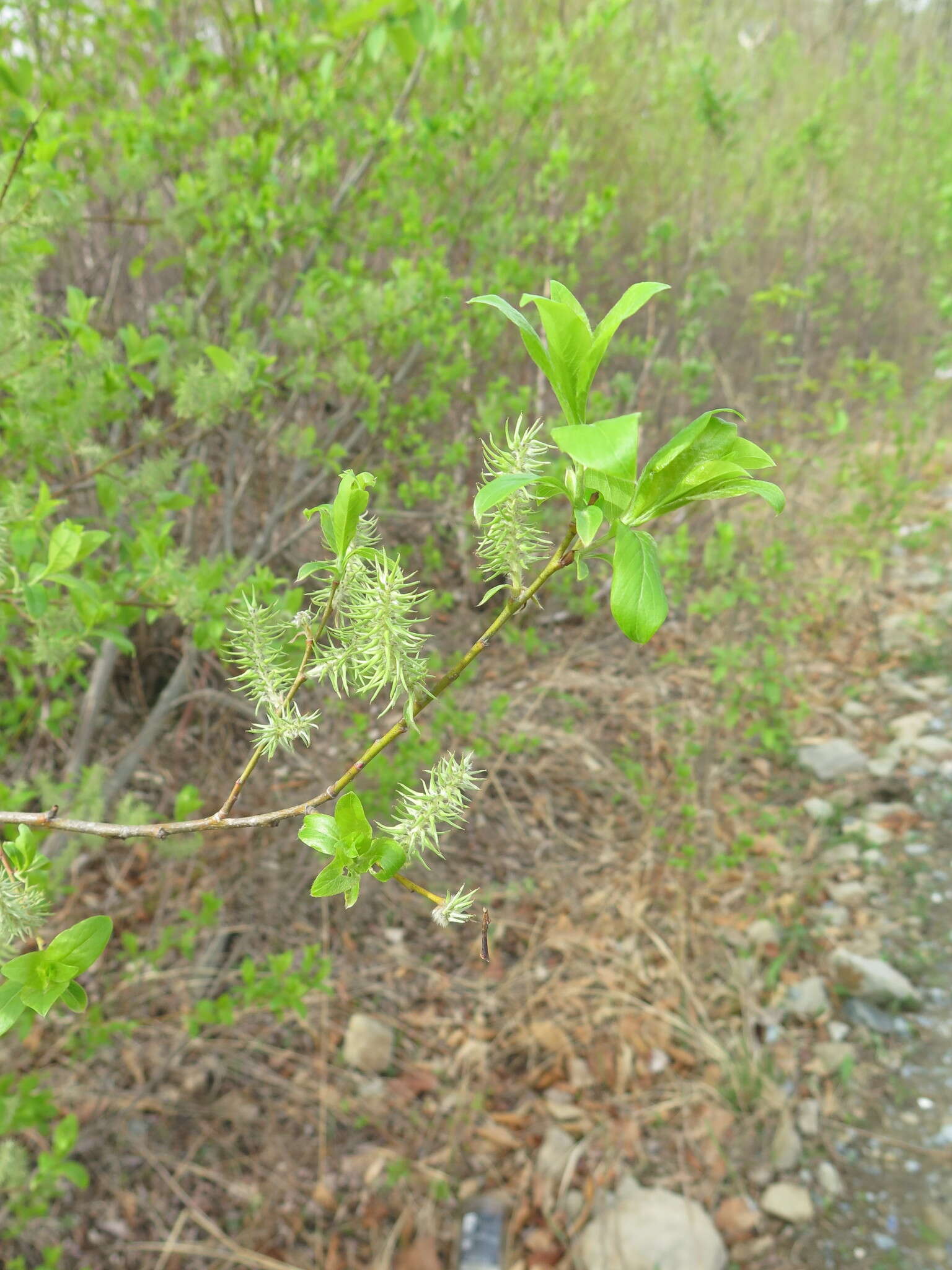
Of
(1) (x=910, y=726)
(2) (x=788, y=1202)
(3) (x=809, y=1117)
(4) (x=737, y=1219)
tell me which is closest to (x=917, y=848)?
(1) (x=910, y=726)

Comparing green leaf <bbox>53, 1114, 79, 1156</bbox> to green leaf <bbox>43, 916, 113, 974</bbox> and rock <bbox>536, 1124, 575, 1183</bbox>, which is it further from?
green leaf <bbox>43, 916, 113, 974</bbox>

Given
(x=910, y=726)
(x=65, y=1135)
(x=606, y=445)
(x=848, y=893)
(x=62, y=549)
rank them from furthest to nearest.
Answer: (x=910, y=726), (x=848, y=893), (x=65, y=1135), (x=62, y=549), (x=606, y=445)

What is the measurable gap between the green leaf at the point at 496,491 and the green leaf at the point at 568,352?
2.6 inches

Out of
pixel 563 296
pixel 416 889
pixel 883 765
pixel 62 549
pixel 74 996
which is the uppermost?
pixel 563 296

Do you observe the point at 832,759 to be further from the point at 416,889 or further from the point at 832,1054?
the point at 416,889

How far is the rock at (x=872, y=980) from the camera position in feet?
9.69

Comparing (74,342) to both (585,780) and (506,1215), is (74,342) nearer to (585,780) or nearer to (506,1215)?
(506,1215)

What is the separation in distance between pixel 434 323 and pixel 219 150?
741 millimetres

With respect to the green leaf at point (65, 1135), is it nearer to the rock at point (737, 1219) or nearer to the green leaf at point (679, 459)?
the rock at point (737, 1219)

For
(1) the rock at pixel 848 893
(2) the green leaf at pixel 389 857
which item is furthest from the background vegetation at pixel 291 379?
(1) the rock at pixel 848 893

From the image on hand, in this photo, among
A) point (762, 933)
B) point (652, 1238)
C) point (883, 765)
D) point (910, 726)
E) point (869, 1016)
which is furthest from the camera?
point (910, 726)

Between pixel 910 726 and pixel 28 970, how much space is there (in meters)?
4.50

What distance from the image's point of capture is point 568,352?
0.57 metres

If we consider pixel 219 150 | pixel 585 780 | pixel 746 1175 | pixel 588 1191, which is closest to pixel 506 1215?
pixel 588 1191
